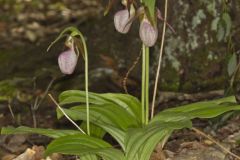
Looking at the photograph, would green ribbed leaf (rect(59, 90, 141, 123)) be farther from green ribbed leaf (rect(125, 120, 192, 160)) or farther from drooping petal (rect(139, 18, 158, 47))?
drooping petal (rect(139, 18, 158, 47))

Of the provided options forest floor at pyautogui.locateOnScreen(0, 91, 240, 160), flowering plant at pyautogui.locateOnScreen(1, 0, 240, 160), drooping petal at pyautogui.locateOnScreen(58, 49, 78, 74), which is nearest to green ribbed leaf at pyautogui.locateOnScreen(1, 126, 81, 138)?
flowering plant at pyautogui.locateOnScreen(1, 0, 240, 160)

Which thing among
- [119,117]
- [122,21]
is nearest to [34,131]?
[119,117]

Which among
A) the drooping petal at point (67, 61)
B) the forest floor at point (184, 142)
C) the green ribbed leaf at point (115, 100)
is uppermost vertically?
the drooping petal at point (67, 61)

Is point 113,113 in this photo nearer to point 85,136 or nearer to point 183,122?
point 85,136

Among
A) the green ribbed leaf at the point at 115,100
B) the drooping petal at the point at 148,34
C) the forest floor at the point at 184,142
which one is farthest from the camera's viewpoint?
the forest floor at the point at 184,142

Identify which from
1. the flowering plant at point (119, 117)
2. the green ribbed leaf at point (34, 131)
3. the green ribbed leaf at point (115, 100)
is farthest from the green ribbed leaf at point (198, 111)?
the green ribbed leaf at point (34, 131)

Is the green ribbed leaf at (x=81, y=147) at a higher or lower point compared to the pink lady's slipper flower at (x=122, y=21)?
lower

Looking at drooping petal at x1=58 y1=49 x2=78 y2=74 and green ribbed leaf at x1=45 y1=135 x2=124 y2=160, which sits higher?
drooping petal at x1=58 y1=49 x2=78 y2=74

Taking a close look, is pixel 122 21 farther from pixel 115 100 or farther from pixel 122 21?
pixel 115 100

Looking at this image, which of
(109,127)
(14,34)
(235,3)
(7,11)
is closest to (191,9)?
(235,3)

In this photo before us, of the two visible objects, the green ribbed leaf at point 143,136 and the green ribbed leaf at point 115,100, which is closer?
the green ribbed leaf at point 143,136

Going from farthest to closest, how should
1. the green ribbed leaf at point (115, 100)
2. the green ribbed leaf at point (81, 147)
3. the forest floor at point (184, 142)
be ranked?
the forest floor at point (184, 142)
the green ribbed leaf at point (115, 100)
the green ribbed leaf at point (81, 147)

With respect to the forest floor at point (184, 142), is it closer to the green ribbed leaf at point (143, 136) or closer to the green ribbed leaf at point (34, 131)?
the green ribbed leaf at point (143, 136)
